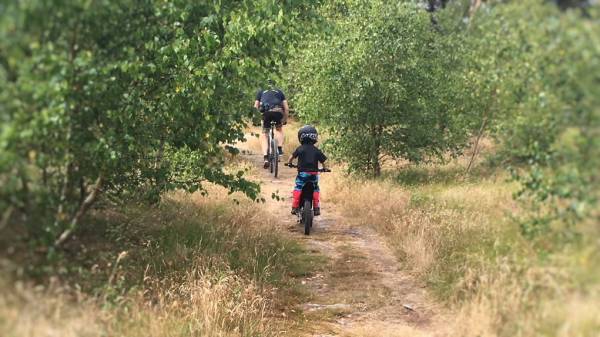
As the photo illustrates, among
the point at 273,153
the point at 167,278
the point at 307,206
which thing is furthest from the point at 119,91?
the point at 273,153

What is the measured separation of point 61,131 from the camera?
4016mm

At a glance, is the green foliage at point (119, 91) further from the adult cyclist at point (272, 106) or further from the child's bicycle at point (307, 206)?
the adult cyclist at point (272, 106)

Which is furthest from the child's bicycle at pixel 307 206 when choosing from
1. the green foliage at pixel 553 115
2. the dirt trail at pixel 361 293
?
the green foliage at pixel 553 115

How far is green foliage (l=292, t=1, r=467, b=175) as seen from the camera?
10977 millimetres

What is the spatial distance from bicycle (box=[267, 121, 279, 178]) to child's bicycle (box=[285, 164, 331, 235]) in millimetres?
3677

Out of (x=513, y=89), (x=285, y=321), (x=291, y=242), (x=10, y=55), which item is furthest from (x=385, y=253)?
(x=10, y=55)

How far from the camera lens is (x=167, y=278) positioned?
5.73 m

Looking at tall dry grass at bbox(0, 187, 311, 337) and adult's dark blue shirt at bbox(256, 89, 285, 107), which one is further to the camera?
adult's dark blue shirt at bbox(256, 89, 285, 107)

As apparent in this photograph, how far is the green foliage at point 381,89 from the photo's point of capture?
1098 cm

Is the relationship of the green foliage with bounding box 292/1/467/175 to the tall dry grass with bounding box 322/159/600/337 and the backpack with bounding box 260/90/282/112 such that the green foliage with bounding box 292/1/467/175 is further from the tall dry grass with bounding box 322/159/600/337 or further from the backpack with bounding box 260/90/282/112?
the tall dry grass with bounding box 322/159/600/337

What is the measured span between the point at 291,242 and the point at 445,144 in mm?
5201

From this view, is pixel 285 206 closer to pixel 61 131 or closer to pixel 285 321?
pixel 285 321

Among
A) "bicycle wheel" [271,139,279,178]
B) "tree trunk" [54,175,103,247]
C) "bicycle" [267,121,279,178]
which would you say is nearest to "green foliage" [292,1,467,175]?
"bicycle" [267,121,279,178]

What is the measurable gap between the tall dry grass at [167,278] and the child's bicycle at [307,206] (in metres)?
0.61
